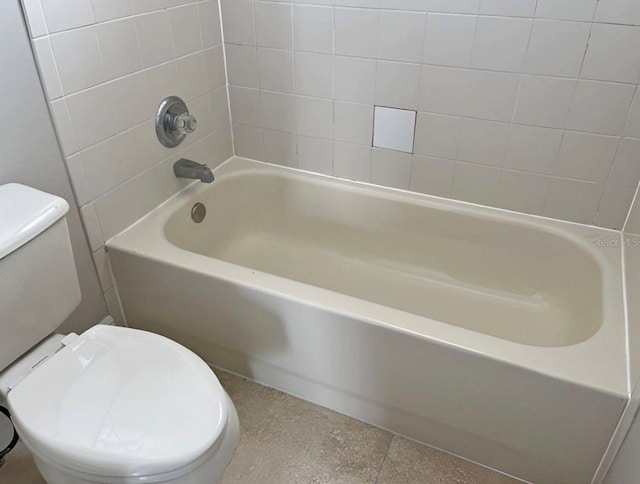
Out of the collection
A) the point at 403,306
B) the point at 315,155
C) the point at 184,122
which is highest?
the point at 184,122

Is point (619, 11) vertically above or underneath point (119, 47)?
above

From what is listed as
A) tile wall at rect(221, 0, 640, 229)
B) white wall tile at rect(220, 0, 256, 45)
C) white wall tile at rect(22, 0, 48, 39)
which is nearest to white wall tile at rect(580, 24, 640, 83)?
tile wall at rect(221, 0, 640, 229)

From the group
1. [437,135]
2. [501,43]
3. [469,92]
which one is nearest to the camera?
[501,43]

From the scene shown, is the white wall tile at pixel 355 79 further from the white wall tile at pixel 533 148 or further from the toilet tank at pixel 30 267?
the toilet tank at pixel 30 267

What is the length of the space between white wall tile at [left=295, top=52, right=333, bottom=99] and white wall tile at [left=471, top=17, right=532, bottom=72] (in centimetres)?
49

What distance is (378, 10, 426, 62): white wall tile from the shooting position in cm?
157

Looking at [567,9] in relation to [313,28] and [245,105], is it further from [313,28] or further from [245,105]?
Result: [245,105]

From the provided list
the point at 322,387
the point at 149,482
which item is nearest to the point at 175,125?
the point at 322,387

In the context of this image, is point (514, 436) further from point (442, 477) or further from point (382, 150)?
point (382, 150)

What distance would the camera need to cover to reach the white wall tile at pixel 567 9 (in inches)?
54.0

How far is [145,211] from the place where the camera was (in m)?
1.72

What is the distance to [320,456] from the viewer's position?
4.82 ft

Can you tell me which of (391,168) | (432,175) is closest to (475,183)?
(432,175)

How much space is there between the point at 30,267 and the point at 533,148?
4.71 ft
